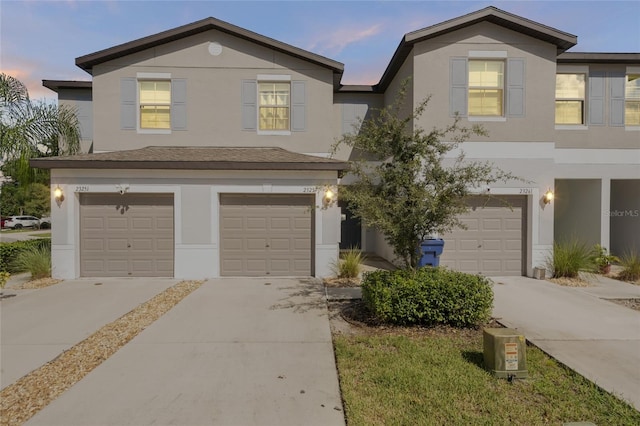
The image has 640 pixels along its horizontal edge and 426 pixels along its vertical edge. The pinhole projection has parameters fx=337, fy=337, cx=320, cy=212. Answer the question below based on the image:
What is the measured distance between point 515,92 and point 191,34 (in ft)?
34.3

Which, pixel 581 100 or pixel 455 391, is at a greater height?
pixel 581 100

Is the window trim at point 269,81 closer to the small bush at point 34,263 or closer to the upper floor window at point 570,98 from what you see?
the small bush at point 34,263

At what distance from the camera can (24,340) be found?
5.37m

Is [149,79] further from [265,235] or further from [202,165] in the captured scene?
[265,235]

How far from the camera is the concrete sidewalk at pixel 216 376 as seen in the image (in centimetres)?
347

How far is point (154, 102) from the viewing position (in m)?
11.4

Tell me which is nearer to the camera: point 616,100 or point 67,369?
point 67,369

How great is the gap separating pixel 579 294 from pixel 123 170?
12420 mm

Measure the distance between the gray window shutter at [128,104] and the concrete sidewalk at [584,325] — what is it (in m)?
11.9

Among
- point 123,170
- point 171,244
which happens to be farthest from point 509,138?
point 123,170

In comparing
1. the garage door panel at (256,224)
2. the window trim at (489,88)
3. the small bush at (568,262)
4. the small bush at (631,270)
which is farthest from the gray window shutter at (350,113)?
the small bush at (631,270)

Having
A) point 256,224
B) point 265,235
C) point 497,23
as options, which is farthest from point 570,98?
point 256,224

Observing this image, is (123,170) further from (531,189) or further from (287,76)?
(531,189)

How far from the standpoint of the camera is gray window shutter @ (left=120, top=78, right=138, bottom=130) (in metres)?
11.2
